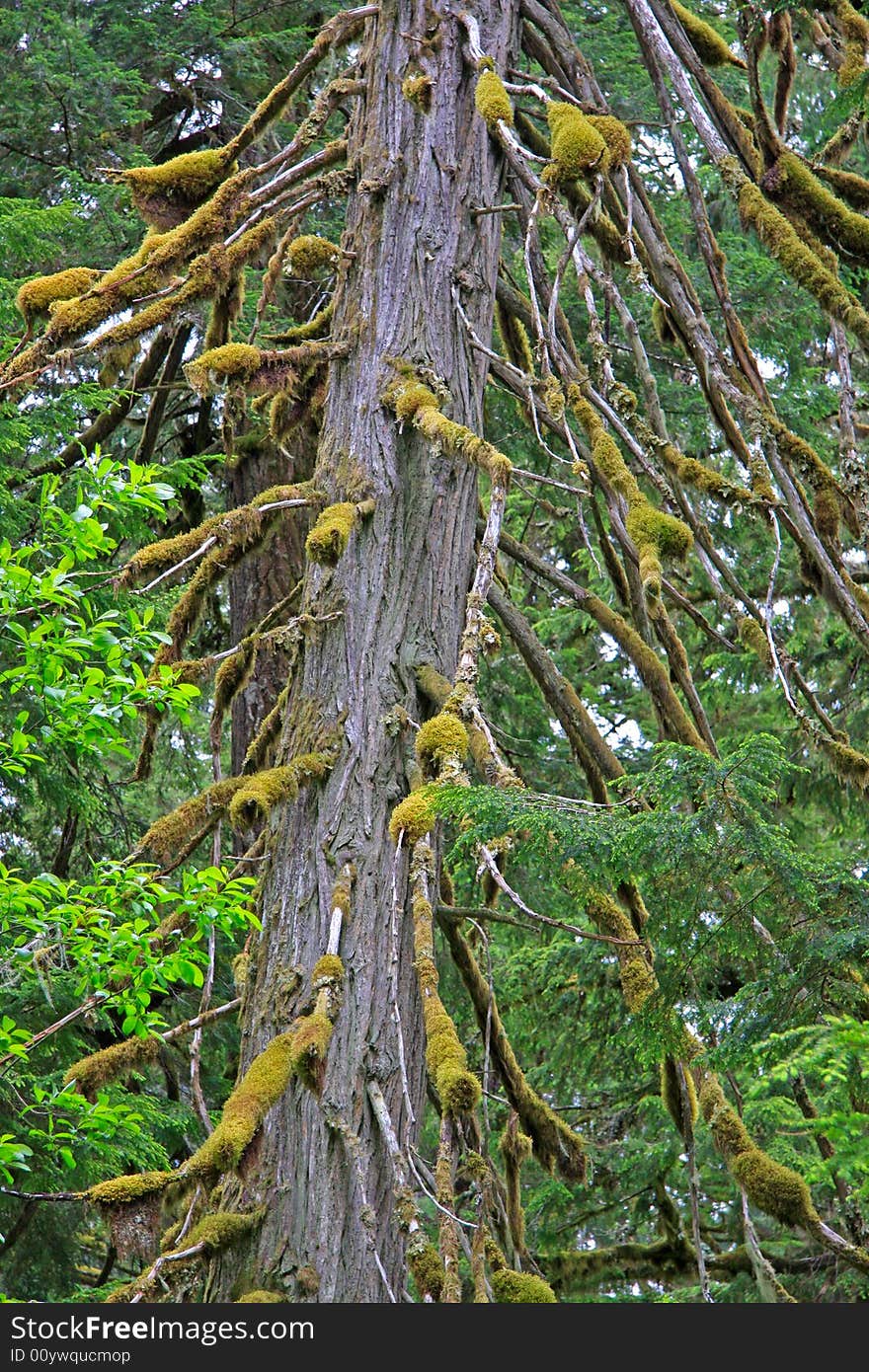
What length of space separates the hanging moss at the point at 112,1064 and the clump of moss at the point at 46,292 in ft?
7.76

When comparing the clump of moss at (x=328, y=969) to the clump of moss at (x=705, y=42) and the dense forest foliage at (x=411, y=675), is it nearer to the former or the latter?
the dense forest foliage at (x=411, y=675)

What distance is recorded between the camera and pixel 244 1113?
3104 millimetres

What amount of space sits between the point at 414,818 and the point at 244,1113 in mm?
815

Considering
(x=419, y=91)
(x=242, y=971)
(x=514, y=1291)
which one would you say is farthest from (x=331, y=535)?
(x=514, y=1291)

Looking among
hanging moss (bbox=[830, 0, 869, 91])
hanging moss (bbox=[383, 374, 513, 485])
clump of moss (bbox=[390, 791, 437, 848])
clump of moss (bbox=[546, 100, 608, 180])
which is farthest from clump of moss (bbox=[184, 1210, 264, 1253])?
hanging moss (bbox=[830, 0, 869, 91])

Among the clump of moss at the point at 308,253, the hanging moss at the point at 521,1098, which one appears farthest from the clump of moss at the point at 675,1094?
the clump of moss at the point at 308,253

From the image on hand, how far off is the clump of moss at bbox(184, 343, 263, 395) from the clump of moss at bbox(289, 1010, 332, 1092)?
77.3 inches

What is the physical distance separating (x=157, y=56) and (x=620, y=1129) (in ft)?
26.0

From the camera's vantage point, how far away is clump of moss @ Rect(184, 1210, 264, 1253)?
301 centimetres

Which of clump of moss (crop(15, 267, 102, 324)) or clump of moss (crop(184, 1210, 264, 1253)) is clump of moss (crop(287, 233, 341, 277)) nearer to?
clump of moss (crop(15, 267, 102, 324))

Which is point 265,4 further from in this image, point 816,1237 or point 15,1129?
point 816,1237
